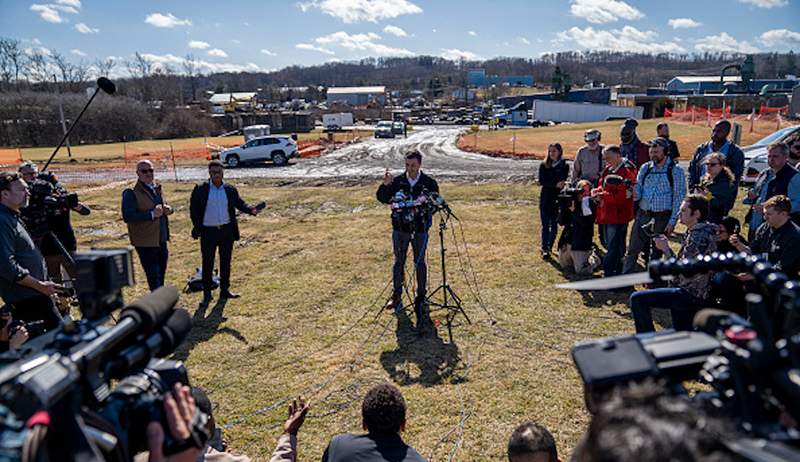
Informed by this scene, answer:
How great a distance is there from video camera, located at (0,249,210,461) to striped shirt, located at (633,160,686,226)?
18.9ft

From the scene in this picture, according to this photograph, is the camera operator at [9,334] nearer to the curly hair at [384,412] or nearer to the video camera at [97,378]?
the video camera at [97,378]

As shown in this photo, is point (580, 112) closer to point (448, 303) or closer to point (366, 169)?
point (366, 169)

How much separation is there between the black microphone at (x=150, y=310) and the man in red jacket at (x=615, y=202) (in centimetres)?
582

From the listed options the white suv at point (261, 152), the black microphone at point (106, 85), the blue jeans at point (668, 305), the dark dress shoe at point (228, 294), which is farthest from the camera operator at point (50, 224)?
the white suv at point (261, 152)

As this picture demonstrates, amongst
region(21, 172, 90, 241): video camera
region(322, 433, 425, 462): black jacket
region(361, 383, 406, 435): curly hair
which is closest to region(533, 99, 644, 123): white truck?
region(21, 172, 90, 241): video camera

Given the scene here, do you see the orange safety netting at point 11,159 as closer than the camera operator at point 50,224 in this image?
No

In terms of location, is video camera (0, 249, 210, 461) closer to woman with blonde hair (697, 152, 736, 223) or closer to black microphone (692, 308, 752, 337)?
black microphone (692, 308, 752, 337)

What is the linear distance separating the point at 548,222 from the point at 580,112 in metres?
55.4

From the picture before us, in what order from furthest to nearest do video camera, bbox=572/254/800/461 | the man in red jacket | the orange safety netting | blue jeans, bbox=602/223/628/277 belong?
the orange safety netting < blue jeans, bbox=602/223/628/277 < the man in red jacket < video camera, bbox=572/254/800/461

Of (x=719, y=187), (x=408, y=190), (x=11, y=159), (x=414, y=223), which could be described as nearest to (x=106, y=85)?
(x=408, y=190)

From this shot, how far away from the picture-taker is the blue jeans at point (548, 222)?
7793 mm

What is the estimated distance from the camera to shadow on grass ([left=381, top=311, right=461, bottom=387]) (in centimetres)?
472

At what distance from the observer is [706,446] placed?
107 centimetres

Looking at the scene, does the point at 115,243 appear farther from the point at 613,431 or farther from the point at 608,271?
the point at 613,431
